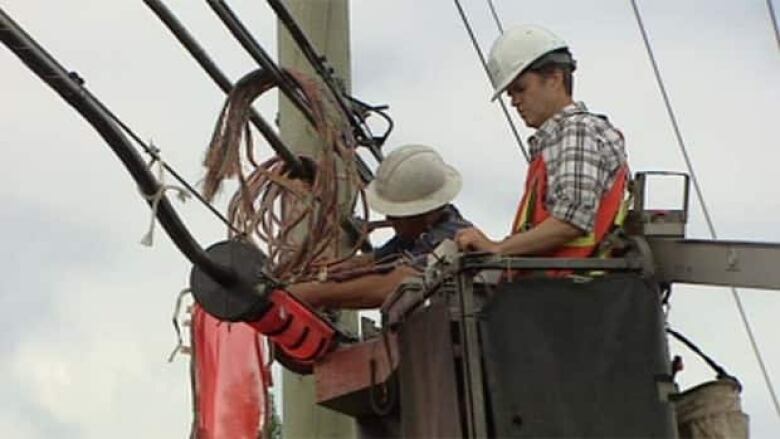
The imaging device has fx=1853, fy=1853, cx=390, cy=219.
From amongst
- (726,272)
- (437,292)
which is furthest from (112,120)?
(726,272)

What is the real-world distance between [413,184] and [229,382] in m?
1.11

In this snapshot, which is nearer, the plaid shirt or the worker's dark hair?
the plaid shirt

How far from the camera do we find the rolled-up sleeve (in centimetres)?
587

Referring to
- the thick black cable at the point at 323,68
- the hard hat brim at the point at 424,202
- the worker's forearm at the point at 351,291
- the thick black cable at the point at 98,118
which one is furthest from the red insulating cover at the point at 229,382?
the thick black cable at the point at 323,68

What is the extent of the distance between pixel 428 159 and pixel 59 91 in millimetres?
2049

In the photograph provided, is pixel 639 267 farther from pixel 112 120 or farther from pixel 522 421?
pixel 112 120

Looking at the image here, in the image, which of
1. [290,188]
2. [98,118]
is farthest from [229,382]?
[98,118]

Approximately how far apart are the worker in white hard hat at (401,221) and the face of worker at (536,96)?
2.74ft

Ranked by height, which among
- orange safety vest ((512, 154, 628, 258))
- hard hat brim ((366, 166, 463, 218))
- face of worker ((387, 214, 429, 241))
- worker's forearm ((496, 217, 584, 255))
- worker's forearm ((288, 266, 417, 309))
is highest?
hard hat brim ((366, 166, 463, 218))

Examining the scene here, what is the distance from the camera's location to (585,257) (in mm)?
5895

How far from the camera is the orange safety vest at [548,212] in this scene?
19.4ft

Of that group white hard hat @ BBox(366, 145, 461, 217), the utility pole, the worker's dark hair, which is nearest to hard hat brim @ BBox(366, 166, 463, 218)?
white hard hat @ BBox(366, 145, 461, 217)

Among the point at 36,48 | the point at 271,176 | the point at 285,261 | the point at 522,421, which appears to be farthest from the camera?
the point at 271,176

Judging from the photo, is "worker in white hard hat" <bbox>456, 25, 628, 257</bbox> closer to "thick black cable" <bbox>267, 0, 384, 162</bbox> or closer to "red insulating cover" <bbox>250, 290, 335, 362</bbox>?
"red insulating cover" <bbox>250, 290, 335, 362</bbox>
